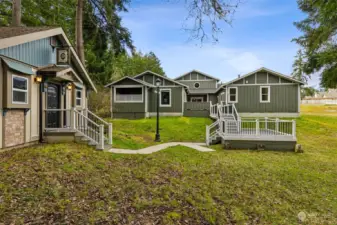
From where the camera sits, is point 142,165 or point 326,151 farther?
point 326,151

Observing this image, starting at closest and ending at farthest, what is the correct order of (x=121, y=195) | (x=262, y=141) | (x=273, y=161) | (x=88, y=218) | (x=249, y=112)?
(x=88, y=218) → (x=121, y=195) → (x=273, y=161) → (x=262, y=141) → (x=249, y=112)

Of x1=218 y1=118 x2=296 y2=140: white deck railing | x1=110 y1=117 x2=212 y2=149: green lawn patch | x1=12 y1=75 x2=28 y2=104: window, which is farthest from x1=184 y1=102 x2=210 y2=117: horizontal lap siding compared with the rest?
x1=12 y1=75 x2=28 y2=104: window

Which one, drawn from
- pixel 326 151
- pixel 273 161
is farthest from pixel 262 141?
pixel 326 151

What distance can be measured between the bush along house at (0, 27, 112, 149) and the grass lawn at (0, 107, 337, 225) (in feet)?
2.51

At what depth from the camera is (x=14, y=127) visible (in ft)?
21.9

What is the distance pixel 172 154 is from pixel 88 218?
515 centimetres

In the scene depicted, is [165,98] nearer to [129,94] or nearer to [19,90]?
[129,94]

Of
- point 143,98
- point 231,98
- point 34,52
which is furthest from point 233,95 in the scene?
point 34,52

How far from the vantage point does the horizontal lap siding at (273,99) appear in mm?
19969

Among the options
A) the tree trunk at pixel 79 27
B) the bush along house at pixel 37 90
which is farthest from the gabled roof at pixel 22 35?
the tree trunk at pixel 79 27

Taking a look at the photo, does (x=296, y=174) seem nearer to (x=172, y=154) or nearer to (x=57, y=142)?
(x=172, y=154)

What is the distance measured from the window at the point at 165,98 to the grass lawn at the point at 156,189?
14.5 meters

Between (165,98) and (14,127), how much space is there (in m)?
16.3

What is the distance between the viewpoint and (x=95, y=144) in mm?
8094
